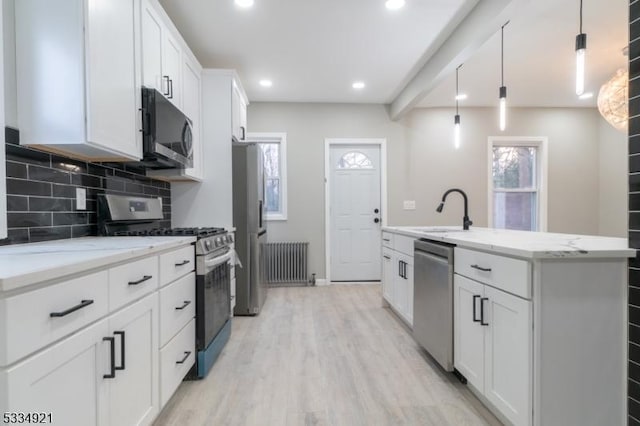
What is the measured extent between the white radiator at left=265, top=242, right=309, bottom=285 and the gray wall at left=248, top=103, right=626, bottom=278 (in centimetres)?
14

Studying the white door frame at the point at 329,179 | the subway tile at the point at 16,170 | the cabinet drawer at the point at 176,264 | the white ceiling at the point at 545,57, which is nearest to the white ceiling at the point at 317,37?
the white ceiling at the point at 545,57

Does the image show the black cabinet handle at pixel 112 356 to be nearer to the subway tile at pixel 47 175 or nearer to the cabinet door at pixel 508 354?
the subway tile at pixel 47 175

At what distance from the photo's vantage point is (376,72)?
3.62m

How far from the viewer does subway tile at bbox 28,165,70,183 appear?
4.97 feet

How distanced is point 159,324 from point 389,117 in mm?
4178

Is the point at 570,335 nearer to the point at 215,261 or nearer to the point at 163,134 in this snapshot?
the point at 215,261

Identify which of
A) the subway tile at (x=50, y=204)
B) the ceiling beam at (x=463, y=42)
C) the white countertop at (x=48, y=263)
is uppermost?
the ceiling beam at (x=463, y=42)

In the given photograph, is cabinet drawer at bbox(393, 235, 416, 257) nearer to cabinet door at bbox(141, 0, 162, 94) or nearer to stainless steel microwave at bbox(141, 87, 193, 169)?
stainless steel microwave at bbox(141, 87, 193, 169)

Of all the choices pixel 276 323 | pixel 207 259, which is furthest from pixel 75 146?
pixel 276 323

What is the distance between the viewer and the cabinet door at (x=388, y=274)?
3139mm

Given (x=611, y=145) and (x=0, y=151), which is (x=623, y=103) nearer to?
(x=611, y=145)

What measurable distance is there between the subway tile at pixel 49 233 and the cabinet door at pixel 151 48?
974 mm

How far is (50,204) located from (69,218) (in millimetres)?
147

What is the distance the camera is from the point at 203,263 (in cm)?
200
